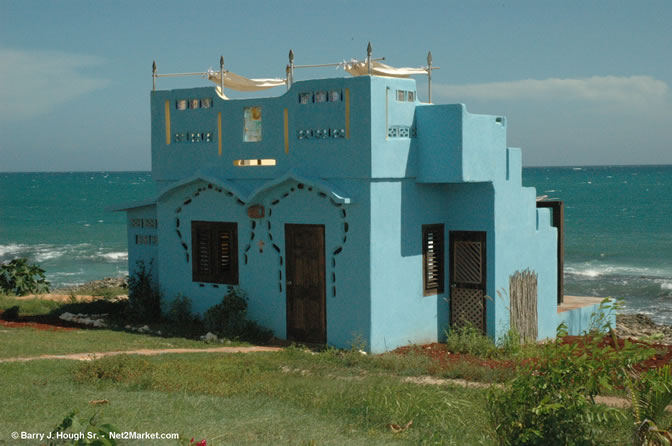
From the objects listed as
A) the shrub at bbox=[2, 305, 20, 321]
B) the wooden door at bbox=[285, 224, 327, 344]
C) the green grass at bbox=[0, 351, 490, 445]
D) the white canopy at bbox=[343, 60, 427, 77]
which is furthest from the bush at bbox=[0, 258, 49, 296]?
the white canopy at bbox=[343, 60, 427, 77]

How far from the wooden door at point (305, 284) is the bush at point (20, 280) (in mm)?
9854

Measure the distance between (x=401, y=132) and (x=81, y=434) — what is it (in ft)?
30.1

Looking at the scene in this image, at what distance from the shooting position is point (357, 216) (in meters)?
14.7

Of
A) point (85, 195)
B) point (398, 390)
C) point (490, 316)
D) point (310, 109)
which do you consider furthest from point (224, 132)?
point (85, 195)

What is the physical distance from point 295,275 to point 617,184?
363ft

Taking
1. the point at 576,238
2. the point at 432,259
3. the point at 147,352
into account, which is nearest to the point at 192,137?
the point at 147,352

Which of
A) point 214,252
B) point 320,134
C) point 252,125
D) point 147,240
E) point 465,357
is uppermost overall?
point 252,125

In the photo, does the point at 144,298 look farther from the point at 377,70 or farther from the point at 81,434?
the point at 81,434

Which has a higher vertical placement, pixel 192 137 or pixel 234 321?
pixel 192 137

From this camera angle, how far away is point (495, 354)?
592 inches

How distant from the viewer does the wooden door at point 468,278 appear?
15.5 meters

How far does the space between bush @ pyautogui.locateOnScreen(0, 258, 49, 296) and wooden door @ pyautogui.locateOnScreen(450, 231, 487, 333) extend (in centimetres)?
1216

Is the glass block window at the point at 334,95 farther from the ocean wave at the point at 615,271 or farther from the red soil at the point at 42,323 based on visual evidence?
the ocean wave at the point at 615,271

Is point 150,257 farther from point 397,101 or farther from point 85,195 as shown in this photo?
point 85,195
